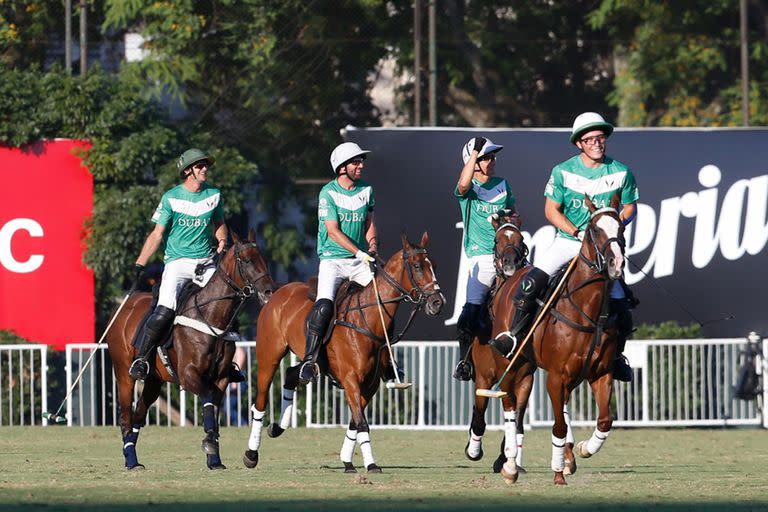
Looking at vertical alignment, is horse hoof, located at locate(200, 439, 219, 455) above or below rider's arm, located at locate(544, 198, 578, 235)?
below

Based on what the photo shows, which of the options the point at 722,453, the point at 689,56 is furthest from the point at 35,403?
the point at 689,56

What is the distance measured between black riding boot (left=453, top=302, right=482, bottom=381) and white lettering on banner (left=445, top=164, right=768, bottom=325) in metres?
8.14

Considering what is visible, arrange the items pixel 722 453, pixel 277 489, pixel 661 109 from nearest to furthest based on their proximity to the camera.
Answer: pixel 277 489 < pixel 722 453 < pixel 661 109

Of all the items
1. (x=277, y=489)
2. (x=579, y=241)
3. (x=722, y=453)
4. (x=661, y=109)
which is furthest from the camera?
(x=661, y=109)

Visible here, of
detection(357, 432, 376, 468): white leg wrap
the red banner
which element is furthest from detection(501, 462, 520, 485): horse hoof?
the red banner

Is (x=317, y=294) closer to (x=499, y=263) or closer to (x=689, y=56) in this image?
(x=499, y=263)

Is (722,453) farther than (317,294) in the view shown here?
Yes

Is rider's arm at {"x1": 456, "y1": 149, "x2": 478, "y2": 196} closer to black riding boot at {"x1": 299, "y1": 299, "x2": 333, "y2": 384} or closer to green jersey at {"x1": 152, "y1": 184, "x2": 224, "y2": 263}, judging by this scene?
black riding boot at {"x1": 299, "y1": 299, "x2": 333, "y2": 384}

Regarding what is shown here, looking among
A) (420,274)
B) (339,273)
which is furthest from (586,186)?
(339,273)

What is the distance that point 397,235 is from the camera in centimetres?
2177

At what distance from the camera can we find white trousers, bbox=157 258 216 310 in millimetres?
14812

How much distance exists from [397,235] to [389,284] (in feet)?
25.4

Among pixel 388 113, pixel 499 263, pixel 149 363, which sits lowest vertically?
pixel 149 363

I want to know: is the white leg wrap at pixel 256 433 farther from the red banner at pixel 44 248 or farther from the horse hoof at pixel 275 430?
the red banner at pixel 44 248
